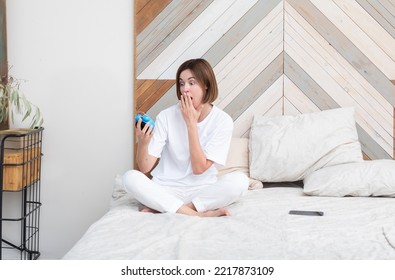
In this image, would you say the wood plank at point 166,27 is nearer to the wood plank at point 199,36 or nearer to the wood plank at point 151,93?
the wood plank at point 199,36

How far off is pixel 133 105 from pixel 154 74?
0.22 m

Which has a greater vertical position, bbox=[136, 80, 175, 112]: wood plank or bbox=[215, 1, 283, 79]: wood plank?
bbox=[215, 1, 283, 79]: wood plank

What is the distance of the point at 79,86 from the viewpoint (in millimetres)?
2871

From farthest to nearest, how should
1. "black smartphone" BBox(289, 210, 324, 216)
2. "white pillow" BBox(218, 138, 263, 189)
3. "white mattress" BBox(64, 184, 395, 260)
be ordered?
"white pillow" BBox(218, 138, 263, 189) → "black smartphone" BBox(289, 210, 324, 216) → "white mattress" BBox(64, 184, 395, 260)

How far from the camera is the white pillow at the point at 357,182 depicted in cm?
230

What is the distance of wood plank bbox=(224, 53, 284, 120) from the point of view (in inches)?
111

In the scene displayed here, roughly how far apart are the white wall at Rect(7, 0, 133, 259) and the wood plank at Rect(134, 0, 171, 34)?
0.18 ft

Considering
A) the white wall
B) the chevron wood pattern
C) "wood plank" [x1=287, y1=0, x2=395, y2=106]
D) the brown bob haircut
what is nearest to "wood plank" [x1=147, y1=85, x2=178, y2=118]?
the chevron wood pattern

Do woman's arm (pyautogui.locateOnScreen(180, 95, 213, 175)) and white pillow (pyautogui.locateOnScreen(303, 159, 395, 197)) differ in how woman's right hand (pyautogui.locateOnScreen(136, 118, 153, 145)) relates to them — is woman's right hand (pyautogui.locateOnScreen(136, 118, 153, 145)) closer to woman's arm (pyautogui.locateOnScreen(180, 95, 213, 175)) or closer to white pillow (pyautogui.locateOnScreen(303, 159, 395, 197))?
woman's arm (pyautogui.locateOnScreen(180, 95, 213, 175))

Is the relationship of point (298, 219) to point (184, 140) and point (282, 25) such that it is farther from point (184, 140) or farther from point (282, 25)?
point (282, 25)

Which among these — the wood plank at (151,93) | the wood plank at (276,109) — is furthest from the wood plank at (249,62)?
the wood plank at (151,93)
